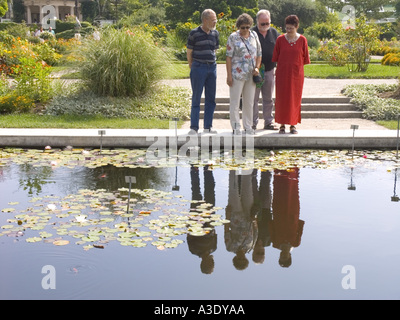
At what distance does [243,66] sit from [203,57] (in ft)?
1.85

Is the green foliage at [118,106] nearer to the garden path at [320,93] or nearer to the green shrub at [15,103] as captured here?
the green shrub at [15,103]

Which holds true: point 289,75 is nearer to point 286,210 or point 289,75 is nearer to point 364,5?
point 286,210

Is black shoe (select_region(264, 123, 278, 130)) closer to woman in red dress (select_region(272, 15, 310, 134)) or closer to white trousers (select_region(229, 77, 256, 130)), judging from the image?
woman in red dress (select_region(272, 15, 310, 134))

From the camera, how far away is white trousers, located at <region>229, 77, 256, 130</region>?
8398mm

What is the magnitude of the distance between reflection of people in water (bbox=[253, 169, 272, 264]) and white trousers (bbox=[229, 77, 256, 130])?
1713 mm

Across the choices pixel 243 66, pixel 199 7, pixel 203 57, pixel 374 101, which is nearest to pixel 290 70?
pixel 243 66

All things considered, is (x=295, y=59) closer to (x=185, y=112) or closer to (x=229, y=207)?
(x=185, y=112)

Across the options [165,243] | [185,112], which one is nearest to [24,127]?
[185,112]

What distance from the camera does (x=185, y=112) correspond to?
10641mm

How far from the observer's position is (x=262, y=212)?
5402 mm

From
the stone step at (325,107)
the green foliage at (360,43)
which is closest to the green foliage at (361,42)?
the green foliage at (360,43)

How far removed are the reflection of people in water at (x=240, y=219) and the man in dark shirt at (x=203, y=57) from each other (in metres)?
2.10

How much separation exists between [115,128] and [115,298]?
5.90 metres

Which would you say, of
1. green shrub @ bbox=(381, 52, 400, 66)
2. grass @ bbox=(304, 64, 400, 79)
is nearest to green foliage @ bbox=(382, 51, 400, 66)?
green shrub @ bbox=(381, 52, 400, 66)
